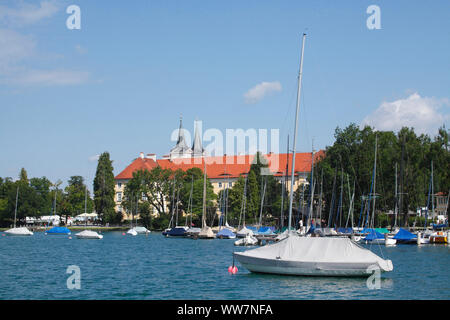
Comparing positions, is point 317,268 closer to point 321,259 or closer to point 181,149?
point 321,259

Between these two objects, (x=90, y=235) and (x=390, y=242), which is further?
(x=90, y=235)

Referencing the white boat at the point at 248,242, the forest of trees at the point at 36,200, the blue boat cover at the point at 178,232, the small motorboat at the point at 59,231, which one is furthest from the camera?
the forest of trees at the point at 36,200

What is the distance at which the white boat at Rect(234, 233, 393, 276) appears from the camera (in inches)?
1185

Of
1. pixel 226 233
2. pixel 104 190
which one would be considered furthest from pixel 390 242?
pixel 104 190

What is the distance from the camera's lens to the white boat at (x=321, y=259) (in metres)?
30.1

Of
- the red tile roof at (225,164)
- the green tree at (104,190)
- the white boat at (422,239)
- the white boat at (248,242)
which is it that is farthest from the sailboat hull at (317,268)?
the red tile roof at (225,164)

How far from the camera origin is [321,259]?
30219 mm

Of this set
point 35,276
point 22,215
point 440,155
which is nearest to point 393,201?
point 440,155

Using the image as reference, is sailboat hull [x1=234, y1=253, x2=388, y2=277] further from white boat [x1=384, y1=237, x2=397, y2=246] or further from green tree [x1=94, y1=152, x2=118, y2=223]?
green tree [x1=94, y1=152, x2=118, y2=223]

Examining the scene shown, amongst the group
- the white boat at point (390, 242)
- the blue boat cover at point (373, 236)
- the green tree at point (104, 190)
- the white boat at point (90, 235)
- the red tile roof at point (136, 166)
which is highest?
the red tile roof at point (136, 166)

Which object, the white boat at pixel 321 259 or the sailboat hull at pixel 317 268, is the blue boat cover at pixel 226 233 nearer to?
the white boat at pixel 321 259

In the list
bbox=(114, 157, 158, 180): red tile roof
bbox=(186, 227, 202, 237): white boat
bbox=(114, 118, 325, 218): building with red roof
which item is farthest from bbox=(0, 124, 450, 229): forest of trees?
bbox=(114, 118, 325, 218): building with red roof

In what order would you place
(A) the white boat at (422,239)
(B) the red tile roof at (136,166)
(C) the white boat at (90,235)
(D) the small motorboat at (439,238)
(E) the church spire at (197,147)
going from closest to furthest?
1. (A) the white boat at (422,239)
2. (D) the small motorboat at (439,238)
3. (C) the white boat at (90,235)
4. (B) the red tile roof at (136,166)
5. (E) the church spire at (197,147)
